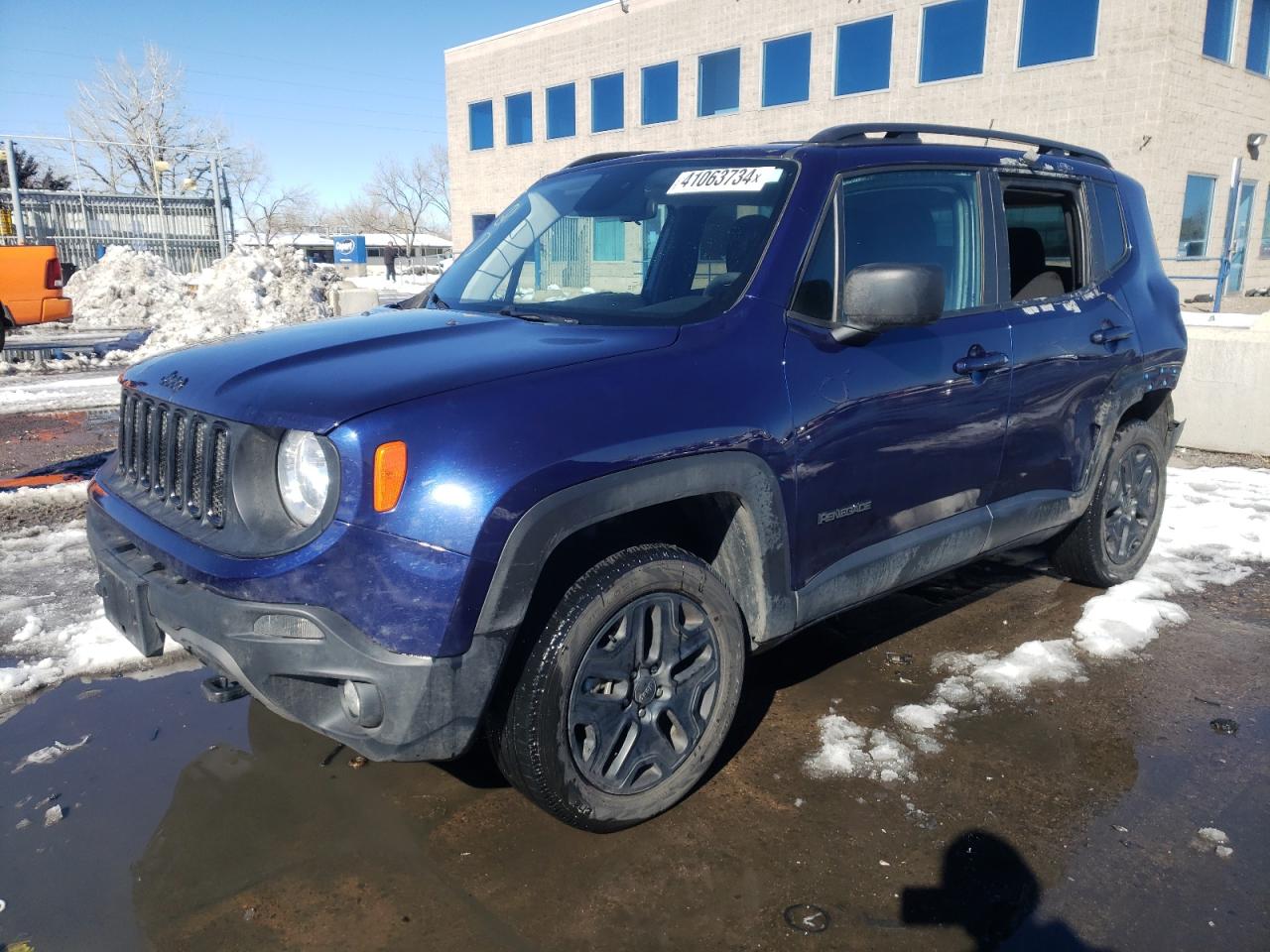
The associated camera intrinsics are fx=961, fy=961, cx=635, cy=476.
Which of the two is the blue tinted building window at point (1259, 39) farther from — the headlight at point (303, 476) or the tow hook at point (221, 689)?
the tow hook at point (221, 689)

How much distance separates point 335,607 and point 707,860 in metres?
1.29

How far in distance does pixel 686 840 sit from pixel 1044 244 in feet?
10.2

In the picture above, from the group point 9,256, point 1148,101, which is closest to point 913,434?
point 9,256

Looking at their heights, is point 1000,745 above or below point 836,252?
below

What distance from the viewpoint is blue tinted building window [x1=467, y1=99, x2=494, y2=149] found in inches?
1270

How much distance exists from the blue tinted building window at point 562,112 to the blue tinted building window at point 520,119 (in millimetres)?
876

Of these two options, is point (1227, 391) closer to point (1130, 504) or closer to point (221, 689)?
point (1130, 504)

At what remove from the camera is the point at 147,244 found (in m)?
22.7

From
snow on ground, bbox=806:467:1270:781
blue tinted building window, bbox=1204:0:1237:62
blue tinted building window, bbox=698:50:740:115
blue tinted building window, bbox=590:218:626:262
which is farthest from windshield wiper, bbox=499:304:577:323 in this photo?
blue tinted building window, bbox=698:50:740:115

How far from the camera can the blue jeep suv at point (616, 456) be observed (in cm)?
231

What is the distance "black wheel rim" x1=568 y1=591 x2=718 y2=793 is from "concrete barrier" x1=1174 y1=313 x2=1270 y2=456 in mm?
6540

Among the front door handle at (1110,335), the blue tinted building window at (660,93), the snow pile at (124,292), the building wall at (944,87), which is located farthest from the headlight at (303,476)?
the blue tinted building window at (660,93)

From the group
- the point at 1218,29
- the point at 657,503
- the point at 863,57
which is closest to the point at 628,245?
the point at 657,503

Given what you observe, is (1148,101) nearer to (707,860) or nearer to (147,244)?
(707,860)
